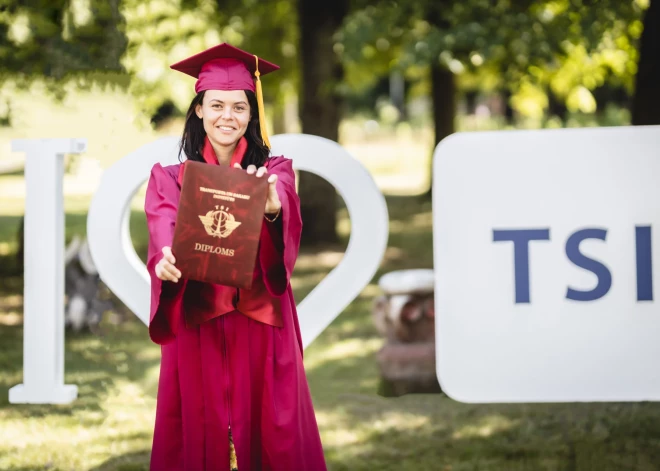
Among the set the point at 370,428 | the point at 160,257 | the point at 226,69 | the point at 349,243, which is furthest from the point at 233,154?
the point at 370,428

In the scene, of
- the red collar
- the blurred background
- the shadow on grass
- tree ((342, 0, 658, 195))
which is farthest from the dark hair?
tree ((342, 0, 658, 195))

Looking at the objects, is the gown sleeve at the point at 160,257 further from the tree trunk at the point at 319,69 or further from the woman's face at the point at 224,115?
the tree trunk at the point at 319,69

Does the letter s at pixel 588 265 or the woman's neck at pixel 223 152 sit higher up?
the woman's neck at pixel 223 152

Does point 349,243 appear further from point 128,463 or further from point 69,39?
point 69,39

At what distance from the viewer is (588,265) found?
3.69 metres

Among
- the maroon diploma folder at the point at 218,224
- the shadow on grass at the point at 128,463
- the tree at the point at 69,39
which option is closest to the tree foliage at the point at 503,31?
the tree at the point at 69,39

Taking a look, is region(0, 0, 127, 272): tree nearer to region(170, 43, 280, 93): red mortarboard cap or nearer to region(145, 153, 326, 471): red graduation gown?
region(170, 43, 280, 93): red mortarboard cap

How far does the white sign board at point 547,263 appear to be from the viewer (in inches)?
144

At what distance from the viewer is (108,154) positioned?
4703 mm

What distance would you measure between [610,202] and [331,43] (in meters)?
7.84

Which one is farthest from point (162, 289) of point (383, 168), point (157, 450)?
point (383, 168)

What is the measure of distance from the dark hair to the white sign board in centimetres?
88

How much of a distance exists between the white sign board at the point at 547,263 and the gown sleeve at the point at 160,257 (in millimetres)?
1185

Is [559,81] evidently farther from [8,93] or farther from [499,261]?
[499,261]
